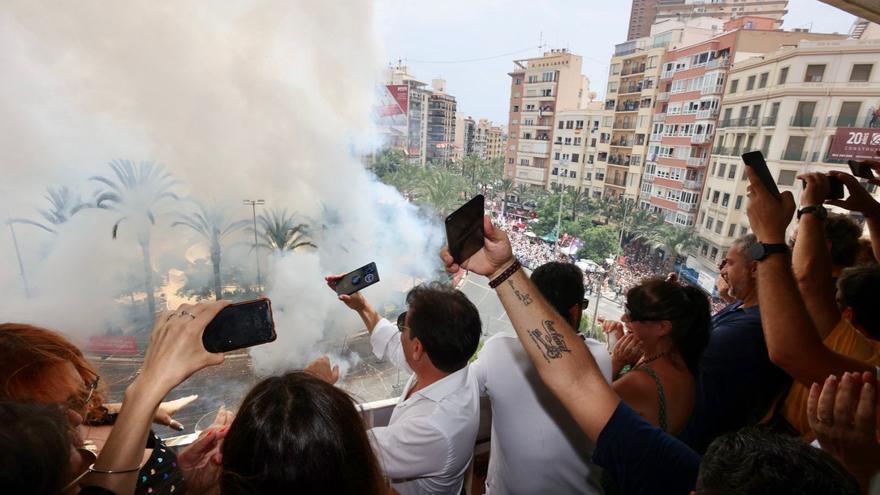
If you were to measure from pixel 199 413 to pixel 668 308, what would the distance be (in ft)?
18.4

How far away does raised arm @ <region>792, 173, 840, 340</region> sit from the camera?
0.91m

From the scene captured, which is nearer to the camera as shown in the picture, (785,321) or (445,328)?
(785,321)

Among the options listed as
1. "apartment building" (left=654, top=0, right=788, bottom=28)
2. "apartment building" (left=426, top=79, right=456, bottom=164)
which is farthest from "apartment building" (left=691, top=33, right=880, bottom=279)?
"apartment building" (left=426, top=79, right=456, bottom=164)

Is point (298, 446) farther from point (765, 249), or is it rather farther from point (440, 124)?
point (440, 124)

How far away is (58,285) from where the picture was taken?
378 cm

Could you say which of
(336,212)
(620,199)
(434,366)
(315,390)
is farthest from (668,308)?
(336,212)

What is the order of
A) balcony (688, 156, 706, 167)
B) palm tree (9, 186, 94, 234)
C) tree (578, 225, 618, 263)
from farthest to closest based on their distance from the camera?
tree (578, 225, 618, 263) < balcony (688, 156, 706, 167) < palm tree (9, 186, 94, 234)

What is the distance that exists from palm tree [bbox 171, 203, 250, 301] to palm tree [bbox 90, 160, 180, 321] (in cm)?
37

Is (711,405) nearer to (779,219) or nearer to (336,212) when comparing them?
(779,219)

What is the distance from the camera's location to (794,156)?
2873 mm

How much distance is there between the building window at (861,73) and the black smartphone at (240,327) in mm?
3912

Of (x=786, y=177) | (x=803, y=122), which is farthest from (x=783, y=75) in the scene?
(x=786, y=177)

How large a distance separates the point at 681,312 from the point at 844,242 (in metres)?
0.91

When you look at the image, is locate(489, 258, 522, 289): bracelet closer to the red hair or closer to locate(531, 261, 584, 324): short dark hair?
locate(531, 261, 584, 324): short dark hair
